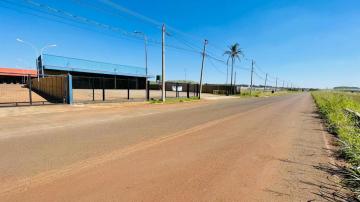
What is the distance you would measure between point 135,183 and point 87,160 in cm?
167

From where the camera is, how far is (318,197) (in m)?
3.86

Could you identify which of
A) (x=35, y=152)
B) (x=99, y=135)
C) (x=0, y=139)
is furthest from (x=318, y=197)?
(x=0, y=139)

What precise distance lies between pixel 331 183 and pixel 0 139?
8064 mm

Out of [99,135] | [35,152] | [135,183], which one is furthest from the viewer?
[99,135]

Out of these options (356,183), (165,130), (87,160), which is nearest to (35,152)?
(87,160)

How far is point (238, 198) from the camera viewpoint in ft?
12.4

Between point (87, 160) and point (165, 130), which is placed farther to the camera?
point (165, 130)

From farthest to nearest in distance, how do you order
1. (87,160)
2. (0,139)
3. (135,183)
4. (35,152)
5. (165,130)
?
1. (165,130)
2. (0,139)
3. (35,152)
4. (87,160)
5. (135,183)

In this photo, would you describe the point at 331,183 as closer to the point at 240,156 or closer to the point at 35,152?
the point at 240,156

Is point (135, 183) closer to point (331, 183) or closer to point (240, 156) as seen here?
point (240, 156)

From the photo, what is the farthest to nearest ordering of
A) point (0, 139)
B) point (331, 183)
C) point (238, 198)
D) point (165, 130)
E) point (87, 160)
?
point (165, 130) → point (0, 139) → point (87, 160) → point (331, 183) → point (238, 198)

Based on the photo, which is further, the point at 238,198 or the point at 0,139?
the point at 0,139

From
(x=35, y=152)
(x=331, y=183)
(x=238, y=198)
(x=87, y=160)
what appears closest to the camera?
(x=238, y=198)

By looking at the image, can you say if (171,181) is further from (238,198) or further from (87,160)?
(87,160)
